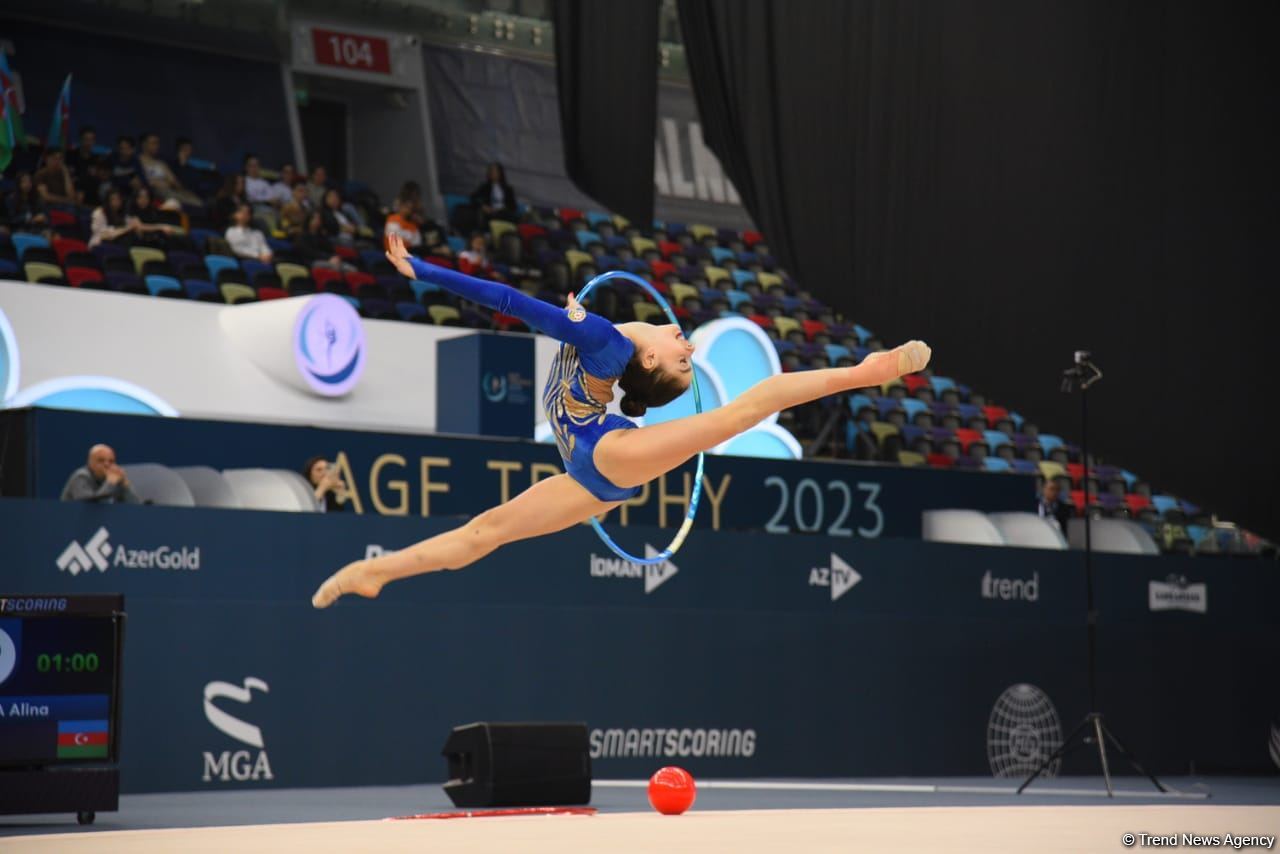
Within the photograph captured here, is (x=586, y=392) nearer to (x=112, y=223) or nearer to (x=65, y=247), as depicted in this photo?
(x=65, y=247)

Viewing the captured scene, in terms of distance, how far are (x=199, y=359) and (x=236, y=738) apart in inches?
146

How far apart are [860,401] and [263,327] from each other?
6.90m

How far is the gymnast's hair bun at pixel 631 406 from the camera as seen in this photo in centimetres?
616

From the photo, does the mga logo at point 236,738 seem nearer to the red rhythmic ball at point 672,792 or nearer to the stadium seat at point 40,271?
the red rhythmic ball at point 672,792

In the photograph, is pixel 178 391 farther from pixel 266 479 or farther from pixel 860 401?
pixel 860 401

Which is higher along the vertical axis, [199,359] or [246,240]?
[246,240]

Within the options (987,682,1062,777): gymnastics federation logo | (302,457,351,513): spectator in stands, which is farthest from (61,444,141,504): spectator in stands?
(987,682,1062,777): gymnastics federation logo

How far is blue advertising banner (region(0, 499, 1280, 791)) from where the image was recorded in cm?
915

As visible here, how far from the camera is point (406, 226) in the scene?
15828mm

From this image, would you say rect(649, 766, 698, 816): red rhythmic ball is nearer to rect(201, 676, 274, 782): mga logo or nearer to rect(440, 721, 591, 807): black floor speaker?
rect(440, 721, 591, 807): black floor speaker

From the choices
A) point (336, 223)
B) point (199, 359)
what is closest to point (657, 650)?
point (199, 359)

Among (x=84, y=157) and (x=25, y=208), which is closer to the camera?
(x=25, y=208)

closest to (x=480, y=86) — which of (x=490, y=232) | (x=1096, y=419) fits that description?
(x=490, y=232)

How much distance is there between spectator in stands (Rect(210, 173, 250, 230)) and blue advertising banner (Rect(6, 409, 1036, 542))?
4618 mm
